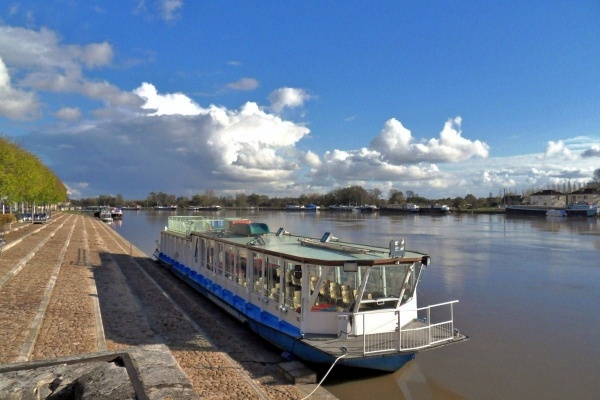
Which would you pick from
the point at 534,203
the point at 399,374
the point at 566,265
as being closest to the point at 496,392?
the point at 399,374

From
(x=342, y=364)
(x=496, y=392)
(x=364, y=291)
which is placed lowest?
(x=496, y=392)

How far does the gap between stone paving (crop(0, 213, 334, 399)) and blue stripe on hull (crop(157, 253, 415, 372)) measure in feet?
1.47

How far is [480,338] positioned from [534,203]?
16665 centimetres

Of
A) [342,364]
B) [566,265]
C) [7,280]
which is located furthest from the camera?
[566,265]

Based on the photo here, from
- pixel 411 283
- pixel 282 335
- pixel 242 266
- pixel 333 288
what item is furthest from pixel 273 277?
pixel 411 283

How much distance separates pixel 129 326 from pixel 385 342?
7.29 meters

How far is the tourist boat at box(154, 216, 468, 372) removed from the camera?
9.79 m

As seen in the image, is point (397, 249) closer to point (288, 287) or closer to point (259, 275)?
point (288, 287)

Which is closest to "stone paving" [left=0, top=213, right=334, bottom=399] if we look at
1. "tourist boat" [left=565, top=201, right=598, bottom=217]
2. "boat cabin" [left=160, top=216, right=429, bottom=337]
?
"boat cabin" [left=160, top=216, right=429, bottom=337]

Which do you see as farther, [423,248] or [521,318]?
[423,248]

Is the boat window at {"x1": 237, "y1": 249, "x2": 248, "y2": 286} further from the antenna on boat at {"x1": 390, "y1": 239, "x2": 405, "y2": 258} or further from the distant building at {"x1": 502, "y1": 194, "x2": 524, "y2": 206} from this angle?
the distant building at {"x1": 502, "y1": 194, "x2": 524, "y2": 206}

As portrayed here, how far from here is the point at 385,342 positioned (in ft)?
32.5

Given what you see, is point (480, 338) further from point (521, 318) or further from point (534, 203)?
point (534, 203)

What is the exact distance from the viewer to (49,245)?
29.7 metres
